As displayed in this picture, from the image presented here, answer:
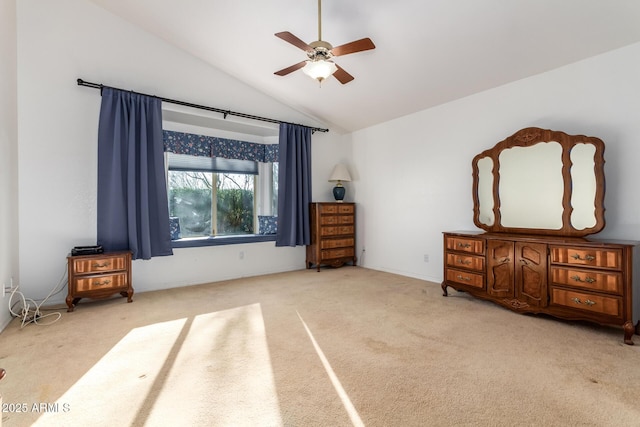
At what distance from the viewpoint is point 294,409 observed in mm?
1568

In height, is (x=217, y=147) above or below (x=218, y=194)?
above

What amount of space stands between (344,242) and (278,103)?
2573 mm

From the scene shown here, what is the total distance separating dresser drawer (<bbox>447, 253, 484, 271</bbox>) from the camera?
10.7 ft

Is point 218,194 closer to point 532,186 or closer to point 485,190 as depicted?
point 485,190

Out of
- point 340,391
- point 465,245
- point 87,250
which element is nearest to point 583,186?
point 465,245

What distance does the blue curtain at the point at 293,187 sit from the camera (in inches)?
189

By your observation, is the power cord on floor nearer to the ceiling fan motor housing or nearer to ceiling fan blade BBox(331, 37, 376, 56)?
the ceiling fan motor housing

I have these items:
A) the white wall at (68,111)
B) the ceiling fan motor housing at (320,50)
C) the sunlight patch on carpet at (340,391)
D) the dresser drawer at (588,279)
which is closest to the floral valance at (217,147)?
the white wall at (68,111)

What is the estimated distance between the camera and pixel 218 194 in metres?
4.83

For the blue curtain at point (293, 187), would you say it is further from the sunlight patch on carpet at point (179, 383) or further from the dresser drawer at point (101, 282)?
the sunlight patch on carpet at point (179, 383)

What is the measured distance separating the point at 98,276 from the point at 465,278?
13.1 feet

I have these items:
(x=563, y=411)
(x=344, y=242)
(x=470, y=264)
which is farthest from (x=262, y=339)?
(x=344, y=242)

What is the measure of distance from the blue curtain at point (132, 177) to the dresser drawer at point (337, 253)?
92.1 inches

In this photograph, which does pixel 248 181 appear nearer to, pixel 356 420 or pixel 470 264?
pixel 470 264
